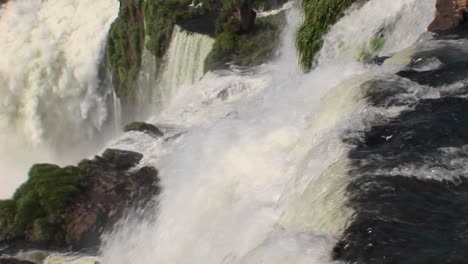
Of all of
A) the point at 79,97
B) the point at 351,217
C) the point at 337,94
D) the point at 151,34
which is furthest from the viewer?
the point at 79,97

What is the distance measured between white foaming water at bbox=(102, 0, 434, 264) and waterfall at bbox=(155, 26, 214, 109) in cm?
533

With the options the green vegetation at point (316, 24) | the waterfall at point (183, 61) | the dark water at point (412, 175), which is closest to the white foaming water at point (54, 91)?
the waterfall at point (183, 61)

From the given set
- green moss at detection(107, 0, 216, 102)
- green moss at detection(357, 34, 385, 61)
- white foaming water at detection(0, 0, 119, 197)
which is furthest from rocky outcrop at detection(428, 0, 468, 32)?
white foaming water at detection(0, 0, 119, 197)

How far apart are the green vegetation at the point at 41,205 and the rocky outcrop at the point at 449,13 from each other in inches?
287

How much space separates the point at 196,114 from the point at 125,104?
7703 mm

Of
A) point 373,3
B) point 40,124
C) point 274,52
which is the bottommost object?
point 40,124

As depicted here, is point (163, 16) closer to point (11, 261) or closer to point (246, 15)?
point (246, 15)

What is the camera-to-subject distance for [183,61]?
62.6 feet

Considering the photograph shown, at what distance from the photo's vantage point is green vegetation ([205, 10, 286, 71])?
17.5 m

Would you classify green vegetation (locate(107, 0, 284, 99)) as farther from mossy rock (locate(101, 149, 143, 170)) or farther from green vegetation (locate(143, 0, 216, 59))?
mossy rock (locate(101, 149, 143, 170))

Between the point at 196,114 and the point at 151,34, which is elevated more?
the point at 151,34

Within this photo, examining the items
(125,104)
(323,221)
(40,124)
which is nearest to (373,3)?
(323,221)

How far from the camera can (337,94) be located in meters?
9.41

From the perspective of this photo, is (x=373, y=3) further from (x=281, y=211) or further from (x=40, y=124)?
(x=40, y=124)
